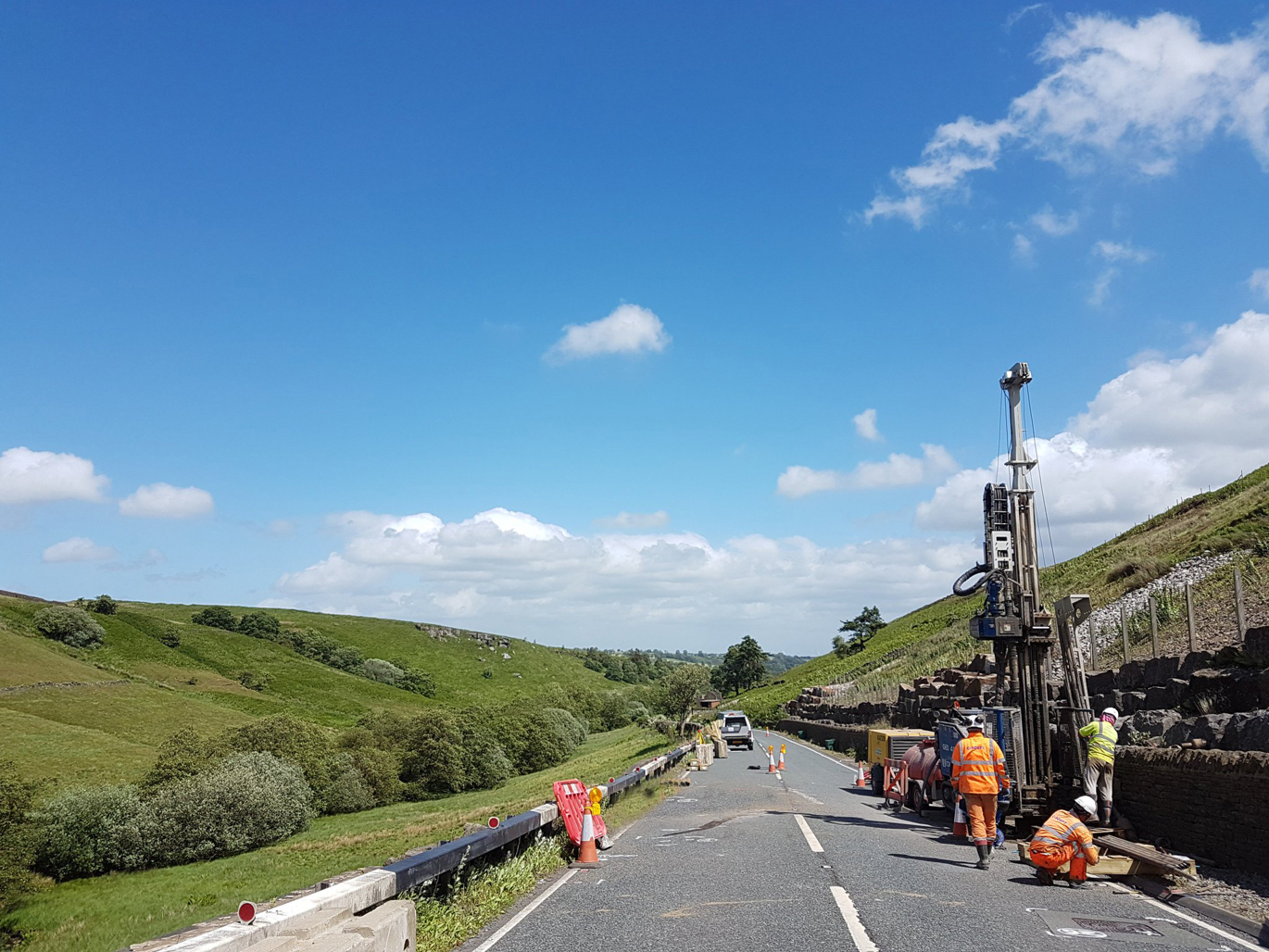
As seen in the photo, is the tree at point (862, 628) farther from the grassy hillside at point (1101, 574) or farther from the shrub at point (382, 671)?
the shrub at point (382, 671)

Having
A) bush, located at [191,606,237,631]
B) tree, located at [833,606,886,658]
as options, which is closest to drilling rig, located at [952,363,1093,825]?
tree, located at [833,606,886,658]

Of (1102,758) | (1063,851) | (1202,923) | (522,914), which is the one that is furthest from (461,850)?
(1102,758)

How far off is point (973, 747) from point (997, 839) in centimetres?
149

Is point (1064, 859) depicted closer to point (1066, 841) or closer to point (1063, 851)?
point (1063, 851)

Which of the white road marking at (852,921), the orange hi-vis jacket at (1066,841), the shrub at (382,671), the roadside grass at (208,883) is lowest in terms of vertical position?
the roadside grass at (208,883)

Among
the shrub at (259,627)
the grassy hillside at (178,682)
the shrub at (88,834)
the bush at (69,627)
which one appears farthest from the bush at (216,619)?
the shrub at (88,834)

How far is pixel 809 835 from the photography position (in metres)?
14.1

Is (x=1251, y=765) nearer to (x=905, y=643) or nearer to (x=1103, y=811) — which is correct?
(x=1103, y=811)

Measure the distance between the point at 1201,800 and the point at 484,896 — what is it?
9.59m

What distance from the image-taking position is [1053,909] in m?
9.35

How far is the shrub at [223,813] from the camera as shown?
49.0m

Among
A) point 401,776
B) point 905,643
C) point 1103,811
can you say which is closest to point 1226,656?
point 1103,811

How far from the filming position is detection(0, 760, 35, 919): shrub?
38.0 m

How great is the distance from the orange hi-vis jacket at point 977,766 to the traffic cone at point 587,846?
17.7 feet
